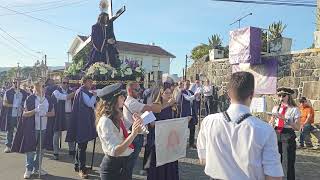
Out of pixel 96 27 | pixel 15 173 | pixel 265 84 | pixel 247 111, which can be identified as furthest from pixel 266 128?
pixel 265 84

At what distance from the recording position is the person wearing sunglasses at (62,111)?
10.4m

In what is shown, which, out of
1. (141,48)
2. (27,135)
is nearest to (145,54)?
(141,48)

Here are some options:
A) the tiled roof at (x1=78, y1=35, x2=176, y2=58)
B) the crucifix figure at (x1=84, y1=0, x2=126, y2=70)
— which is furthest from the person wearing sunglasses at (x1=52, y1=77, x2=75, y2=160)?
the tiled roof at (x1=78, y1=35, x2=176, y2=58)

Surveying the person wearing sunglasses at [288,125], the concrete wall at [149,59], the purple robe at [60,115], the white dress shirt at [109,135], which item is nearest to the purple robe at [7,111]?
the purple robe at [60,115]

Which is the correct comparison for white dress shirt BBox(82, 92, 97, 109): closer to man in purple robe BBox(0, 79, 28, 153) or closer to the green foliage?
man in purple robe BBox(0, 79, 28, 153)

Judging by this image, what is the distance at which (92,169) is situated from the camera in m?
8.98

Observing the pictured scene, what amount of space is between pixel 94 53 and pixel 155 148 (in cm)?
514

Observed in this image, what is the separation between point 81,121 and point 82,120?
0.09ft

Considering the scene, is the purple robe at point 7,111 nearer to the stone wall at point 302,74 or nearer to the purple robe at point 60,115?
the purple robe at point 60,115

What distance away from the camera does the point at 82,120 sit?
8.70 metres

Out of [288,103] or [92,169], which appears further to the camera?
[92,169]

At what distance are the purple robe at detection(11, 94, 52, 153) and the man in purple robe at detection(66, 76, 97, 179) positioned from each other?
0.75m

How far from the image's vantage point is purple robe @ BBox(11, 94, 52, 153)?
8445 mm

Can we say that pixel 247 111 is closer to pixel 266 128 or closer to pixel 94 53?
pixel 266 128
